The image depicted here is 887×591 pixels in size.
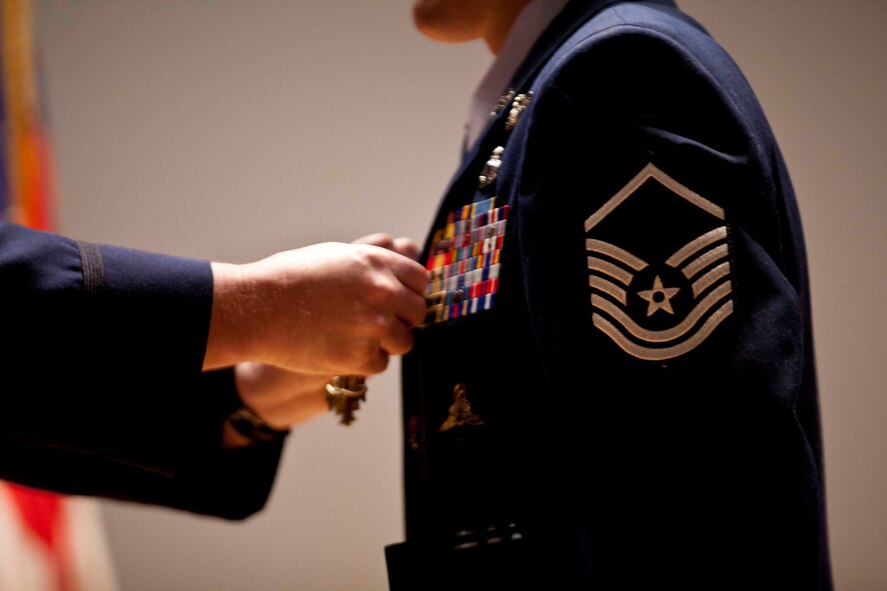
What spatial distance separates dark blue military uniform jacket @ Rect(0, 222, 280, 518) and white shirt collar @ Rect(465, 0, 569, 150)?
341 millimetres

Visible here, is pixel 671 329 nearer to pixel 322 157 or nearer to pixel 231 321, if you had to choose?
pixel 231 321

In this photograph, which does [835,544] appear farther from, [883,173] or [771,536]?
[771,536]

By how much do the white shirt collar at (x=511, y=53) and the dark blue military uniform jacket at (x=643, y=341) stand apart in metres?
0.12

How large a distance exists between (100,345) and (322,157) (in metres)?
1.37

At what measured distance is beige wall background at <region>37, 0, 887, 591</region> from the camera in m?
1.82

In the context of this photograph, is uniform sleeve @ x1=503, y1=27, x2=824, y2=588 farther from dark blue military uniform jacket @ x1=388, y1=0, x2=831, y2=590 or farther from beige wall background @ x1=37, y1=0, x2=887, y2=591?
beige wall background @ x1=37, y1=0, x2=887, y2=591

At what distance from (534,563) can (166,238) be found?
1632 millimetres

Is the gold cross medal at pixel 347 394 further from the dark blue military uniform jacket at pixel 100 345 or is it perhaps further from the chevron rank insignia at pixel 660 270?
the chevron rank insignia at pixel 660 270

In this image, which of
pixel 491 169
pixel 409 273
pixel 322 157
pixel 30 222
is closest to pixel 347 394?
pixel 409 273

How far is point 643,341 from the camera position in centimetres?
63

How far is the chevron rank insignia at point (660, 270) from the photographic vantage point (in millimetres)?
626

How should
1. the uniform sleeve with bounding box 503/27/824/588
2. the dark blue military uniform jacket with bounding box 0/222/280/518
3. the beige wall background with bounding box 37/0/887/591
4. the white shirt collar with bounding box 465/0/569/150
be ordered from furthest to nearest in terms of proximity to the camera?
the beige wall background with bounding box 37/0/887/591 < the white shirt collar with bounding box 465/0/569/150 < the dark blue military uniform jacket with bounding box 0/222/280/518 < the uniform sleeve with bounding box 503/27/824/588

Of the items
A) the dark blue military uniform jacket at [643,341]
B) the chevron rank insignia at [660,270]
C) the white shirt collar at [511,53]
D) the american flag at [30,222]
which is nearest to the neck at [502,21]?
the white shirt collar at [511,53]

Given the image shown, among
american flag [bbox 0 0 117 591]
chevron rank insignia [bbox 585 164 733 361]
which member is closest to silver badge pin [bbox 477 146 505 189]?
chevron rank insignia [bbox 585 164 733 361]
